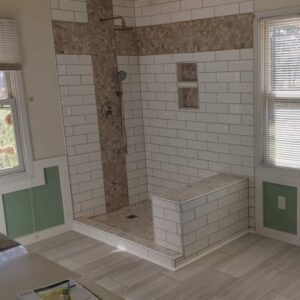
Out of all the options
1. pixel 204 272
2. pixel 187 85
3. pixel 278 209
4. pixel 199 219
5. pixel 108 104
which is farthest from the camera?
pixel 108 104

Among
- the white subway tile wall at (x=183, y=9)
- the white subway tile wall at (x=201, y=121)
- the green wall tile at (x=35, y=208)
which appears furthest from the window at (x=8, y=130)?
the white subway tile wall at (x=183, y=9)

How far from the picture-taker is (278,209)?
3.65 meters

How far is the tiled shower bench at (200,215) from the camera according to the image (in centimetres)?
330

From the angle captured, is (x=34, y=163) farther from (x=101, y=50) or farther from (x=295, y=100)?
(x=295, y=100)

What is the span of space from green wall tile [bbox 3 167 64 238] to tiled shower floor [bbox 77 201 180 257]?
0.31 m

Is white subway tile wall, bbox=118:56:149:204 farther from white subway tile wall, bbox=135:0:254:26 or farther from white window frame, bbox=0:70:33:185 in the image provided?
white window frame, bbox=0:70:33:185

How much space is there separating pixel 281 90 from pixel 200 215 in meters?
1.26

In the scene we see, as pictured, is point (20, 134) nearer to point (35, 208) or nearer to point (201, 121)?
point (35, 208)

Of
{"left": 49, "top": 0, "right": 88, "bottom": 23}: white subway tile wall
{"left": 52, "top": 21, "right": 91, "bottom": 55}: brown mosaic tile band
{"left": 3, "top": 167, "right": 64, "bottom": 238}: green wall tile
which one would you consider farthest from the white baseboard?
{"left": 49, "top": 0, "right": 88, "bottom": 23}: white subway tile wall

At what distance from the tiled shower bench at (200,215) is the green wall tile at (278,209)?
0.65 feet

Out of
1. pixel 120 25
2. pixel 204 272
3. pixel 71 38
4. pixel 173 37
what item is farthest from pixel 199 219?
pixel 120 25

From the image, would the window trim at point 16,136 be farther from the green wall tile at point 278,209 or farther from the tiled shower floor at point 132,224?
the green wall tile at point 278,209

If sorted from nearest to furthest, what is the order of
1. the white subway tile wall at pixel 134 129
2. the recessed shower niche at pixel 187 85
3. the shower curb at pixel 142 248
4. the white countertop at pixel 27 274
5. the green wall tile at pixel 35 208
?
the white countertop at pixel 27 274
the shower curb at pixel 142 248
the green wall tile at pixel 35 208
the recessed shower niche at pixel 187 85
the white subway tile wall at pixel 134 129

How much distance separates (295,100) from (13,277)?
2684 millimetres
